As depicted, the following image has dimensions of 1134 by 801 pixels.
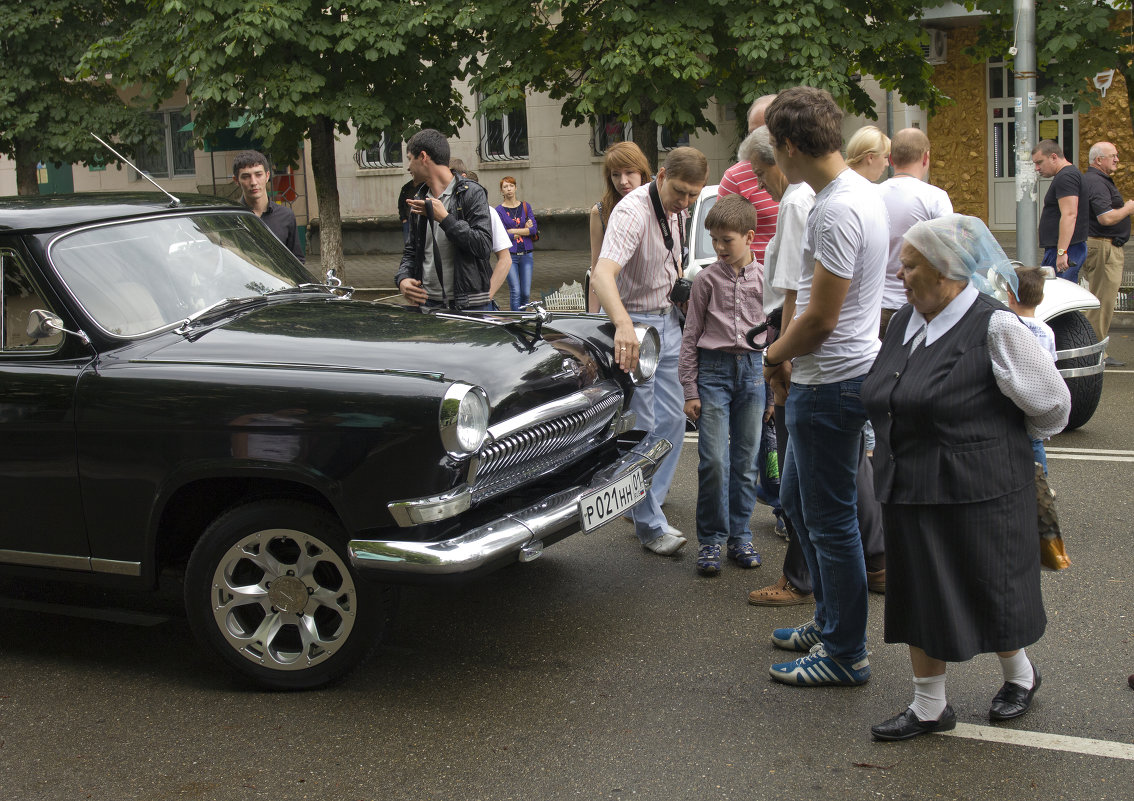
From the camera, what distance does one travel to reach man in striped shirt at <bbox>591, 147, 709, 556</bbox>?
525cm

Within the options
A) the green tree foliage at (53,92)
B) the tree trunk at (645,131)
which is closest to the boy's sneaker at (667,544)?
the tree trunk at (645,131)

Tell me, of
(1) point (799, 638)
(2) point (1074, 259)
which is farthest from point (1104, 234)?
(1) point (799, 638)

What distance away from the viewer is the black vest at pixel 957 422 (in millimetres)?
3406

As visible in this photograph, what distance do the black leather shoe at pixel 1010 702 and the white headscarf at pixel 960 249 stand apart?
130 centimetres

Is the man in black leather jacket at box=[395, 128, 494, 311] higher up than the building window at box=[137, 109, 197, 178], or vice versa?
the building window at box=[137, 109, 197, 178]

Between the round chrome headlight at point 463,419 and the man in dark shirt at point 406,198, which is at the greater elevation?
the man in dark shirt at point 406,198

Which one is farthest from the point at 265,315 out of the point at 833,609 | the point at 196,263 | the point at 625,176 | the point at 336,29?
the point at 336,29

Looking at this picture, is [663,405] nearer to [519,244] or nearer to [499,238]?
[499,238]

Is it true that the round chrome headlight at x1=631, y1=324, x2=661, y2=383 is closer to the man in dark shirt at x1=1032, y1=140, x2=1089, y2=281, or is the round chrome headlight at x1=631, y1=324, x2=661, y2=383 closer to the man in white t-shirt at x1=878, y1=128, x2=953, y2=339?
the man in white t-shirt at x1=878, y1=128, x2=953, y2=339

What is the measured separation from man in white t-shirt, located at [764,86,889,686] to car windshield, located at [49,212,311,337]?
7.55ft

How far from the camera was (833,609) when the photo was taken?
4.05 meters

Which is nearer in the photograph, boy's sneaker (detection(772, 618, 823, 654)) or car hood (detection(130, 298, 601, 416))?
car hood (detection(130, 298, 601, 416))

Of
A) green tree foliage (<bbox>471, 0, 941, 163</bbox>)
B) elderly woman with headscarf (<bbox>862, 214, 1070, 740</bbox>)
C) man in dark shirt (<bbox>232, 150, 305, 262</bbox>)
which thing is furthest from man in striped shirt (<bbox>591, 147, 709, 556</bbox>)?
green tree foliage (<bbox>471, 0, 941, 163</bbox>)

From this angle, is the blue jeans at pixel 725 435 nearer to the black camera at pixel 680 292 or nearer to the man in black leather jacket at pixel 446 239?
the black camera at pixel 680 292
